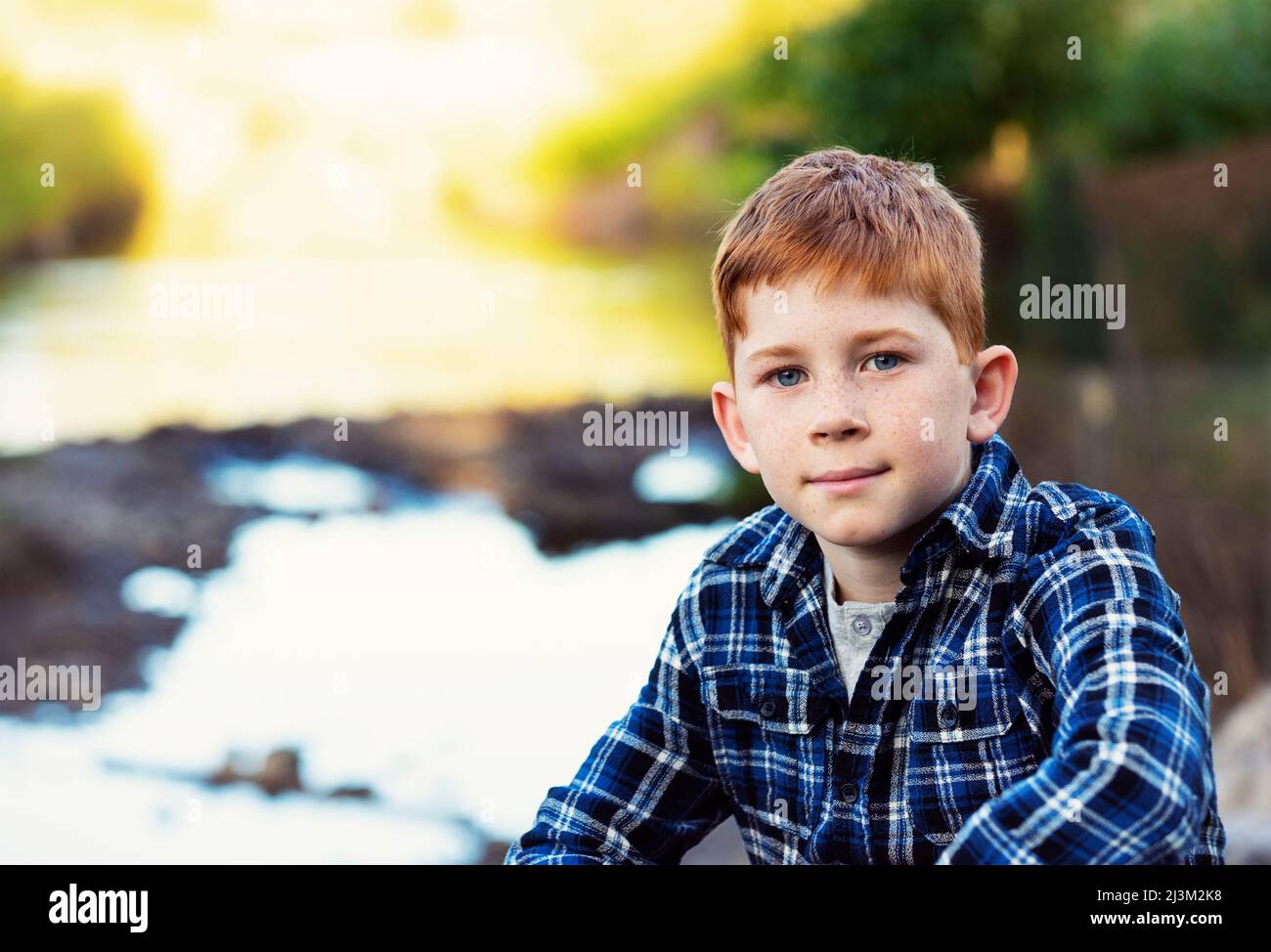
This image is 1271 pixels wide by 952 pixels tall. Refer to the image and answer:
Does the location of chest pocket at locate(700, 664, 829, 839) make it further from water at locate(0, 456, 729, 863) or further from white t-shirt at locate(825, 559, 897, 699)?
water at locate(0, 456, 729, 863)

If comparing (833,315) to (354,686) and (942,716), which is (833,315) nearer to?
(942,716)

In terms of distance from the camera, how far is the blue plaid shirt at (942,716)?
34.9 inches

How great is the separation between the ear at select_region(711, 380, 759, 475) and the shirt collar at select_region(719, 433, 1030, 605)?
7 centimetres

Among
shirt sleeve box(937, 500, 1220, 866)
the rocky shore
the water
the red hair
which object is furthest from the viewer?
the rocky shore

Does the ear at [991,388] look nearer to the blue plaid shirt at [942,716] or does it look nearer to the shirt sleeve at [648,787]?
the blue plaid shirt at [942,716]

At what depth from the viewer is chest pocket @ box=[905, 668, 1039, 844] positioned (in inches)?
41.1

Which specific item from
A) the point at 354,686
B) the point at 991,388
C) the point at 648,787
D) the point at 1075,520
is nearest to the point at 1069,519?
the point at 1075,520

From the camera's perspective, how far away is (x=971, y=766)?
1.05 meters

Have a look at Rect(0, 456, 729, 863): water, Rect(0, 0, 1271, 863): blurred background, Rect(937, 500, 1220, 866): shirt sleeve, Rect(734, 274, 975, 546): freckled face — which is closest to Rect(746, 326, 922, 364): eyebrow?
Rect(734, 274, 975, 546): freckled face

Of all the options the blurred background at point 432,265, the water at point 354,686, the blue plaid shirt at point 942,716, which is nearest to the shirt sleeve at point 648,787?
the blue plaid shirt at point 942,716

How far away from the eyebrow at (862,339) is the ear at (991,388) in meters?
0.10

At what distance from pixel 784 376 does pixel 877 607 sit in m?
0.22

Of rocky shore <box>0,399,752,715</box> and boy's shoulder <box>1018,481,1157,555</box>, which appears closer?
boy's shoulder <box>1018,481,1157,555</box>

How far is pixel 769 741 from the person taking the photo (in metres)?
1.15
